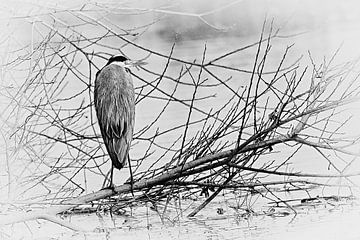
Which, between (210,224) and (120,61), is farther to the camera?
(210,224)

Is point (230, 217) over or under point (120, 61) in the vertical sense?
under

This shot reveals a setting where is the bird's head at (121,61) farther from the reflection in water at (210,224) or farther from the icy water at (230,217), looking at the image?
the reflection in water at (210,224)

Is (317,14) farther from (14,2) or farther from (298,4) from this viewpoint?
(14,2)

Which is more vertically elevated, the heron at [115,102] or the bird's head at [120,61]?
the bird's head at [120,61]

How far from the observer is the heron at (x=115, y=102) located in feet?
4.71

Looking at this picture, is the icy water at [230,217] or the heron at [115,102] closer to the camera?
the heron at [115,102]

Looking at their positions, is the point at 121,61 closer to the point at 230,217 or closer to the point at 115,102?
the point at 115,102

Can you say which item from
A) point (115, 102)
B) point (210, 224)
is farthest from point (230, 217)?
point (115, 102)

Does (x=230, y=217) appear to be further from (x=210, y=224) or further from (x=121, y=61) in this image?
(x=121, y=61)

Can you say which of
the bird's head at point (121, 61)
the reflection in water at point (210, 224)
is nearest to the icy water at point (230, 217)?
the reflection in water at point (210, 224)

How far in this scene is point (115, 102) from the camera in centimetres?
145

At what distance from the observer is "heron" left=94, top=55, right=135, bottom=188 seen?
4.71ft

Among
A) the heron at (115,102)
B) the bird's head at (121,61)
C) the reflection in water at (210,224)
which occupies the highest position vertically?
the bird's head at (121,61)

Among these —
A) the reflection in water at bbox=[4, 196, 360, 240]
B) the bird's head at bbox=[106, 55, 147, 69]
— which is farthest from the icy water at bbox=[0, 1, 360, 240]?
the bird's head at bbox=[106, 55, 147, 69]
